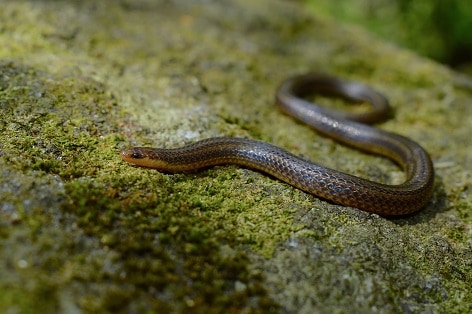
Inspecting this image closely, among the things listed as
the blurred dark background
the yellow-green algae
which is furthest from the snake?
the blurred dark background

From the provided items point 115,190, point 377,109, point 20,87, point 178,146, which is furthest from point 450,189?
point 20,87

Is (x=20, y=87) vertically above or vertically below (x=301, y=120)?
above

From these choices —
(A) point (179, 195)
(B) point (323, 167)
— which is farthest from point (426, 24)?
(A) point (179, 195)

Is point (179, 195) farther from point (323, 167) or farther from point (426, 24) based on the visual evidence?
point (426, 24)

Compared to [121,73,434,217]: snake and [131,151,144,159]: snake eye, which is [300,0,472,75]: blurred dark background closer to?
[121,73,434,217]: snake

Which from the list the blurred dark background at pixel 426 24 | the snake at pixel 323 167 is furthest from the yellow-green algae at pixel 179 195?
the blurred dark background at pixel 426 24

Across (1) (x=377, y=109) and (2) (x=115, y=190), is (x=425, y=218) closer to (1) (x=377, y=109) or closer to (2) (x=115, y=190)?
(1) (x=377, y=109)

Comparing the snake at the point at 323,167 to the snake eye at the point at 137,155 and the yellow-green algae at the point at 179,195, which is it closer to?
the snake eye at the point at 137,155
